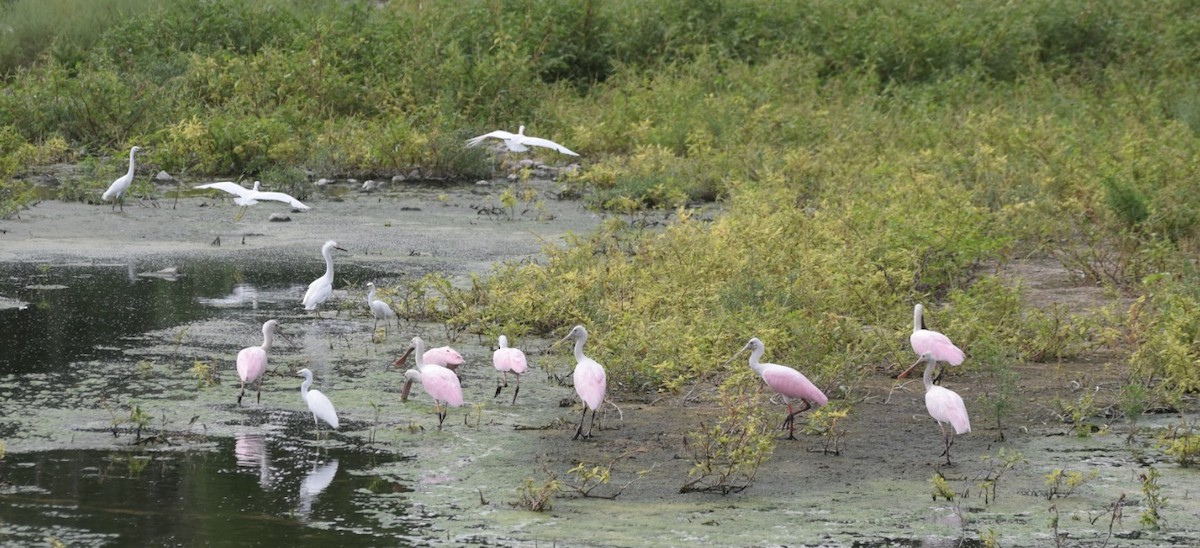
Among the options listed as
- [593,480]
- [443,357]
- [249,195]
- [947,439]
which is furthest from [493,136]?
[593,480]

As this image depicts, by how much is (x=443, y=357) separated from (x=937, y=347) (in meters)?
2.32

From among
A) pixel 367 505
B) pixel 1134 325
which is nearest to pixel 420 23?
pixel 1134 325

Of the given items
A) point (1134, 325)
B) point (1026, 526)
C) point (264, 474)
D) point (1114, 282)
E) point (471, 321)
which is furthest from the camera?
point (1114, 282)

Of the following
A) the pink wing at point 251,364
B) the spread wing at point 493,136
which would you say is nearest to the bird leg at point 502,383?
the pink wing at point 251,364

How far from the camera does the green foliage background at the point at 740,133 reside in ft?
28.4

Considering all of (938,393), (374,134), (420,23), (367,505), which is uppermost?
(420,23)

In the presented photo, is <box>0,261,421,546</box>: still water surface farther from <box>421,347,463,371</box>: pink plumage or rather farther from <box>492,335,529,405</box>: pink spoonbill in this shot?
<box>492,335,529,405</box>: pink spoonbill

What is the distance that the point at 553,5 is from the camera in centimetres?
1848

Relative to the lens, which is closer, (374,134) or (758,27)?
(374,134)

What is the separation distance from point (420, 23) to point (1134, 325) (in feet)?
37.8

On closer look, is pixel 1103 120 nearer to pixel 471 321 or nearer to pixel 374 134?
pixel 374 134

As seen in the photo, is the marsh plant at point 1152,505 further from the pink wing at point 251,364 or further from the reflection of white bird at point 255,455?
the pink wing at point 251,364

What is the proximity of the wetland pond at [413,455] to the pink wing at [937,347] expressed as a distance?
26 cm

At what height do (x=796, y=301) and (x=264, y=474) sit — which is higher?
(x=796, y=301)
